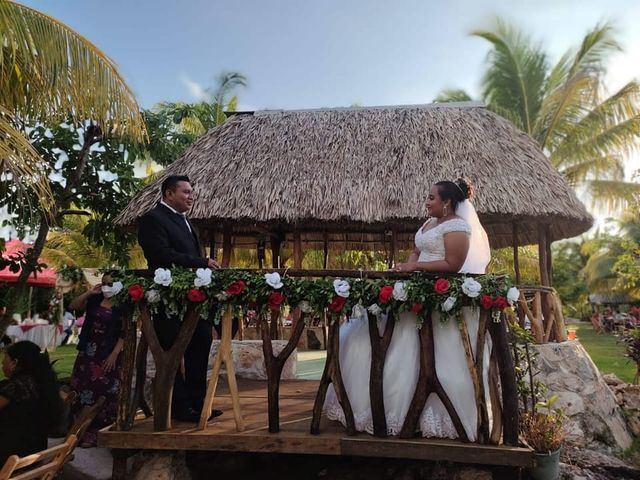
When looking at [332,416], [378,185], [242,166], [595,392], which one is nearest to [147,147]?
[242,166]

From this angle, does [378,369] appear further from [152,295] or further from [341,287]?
[152,295]

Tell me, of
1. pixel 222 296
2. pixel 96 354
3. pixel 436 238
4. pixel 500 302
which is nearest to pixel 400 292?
pixel 436 238

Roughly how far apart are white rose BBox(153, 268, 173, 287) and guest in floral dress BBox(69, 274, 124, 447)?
49.3 inches

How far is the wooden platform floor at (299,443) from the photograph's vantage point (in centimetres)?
309

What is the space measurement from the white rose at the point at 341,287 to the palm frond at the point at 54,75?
3219mm

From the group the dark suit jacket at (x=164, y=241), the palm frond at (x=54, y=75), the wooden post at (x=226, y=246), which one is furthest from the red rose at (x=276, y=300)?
the wooden post at (x=226, y=246)

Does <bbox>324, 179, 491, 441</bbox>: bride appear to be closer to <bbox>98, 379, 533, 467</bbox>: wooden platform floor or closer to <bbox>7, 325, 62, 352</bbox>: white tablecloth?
<bbox>98, 379, 533, 467</bbox>: wooden platform floor

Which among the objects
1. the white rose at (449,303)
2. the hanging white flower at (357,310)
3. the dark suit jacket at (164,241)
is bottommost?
the hanging white flower at (357,310)

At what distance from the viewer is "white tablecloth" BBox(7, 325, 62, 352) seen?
13109 millimetres

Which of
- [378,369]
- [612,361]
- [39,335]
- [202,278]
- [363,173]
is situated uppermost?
[363,173]

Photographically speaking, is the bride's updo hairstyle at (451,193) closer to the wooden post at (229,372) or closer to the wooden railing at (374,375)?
the wooden railing at (374,375)

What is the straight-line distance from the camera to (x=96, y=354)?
14.2ft

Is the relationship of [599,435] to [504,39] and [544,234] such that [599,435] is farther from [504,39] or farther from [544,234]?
[504,39]

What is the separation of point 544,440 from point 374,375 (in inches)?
90.3
